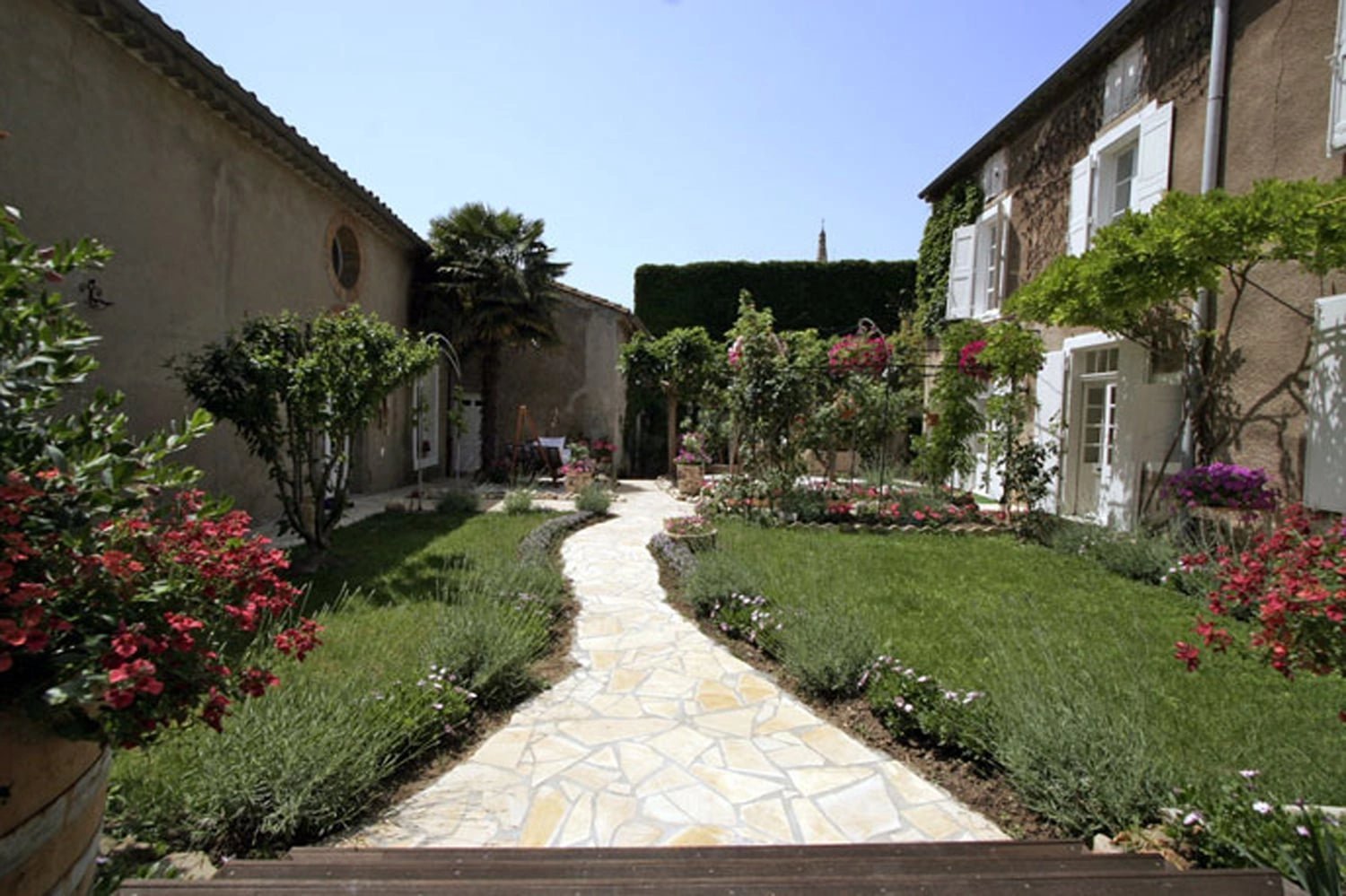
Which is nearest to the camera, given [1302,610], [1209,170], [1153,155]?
[1302,610]

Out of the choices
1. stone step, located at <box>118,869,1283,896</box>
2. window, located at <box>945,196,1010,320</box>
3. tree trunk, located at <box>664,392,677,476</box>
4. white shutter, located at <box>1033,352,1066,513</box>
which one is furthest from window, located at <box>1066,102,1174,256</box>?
tree trunk, located at <box>664,392,677,476</box>

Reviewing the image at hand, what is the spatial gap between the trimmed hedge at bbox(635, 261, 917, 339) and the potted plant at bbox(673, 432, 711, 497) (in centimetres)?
855

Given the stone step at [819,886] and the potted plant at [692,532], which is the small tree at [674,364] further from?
the stone step at [819,886]

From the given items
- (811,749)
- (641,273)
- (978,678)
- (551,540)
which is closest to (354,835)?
(811,749)

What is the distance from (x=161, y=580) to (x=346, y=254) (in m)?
10.5

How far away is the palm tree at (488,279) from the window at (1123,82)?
927cm

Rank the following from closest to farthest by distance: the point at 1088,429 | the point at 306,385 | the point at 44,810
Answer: the point at 44,810 < the point at 306,385 < the point at 1088,429

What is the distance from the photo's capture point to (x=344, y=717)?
2789 millimetres

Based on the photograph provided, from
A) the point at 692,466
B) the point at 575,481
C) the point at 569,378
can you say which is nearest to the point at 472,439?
the point at 569,378

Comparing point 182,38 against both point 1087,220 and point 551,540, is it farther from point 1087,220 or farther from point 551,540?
point 1087,220

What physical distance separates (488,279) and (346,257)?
2836 mm

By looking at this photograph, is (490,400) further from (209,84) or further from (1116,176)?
(1116,176)

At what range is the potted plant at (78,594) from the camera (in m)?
1.21

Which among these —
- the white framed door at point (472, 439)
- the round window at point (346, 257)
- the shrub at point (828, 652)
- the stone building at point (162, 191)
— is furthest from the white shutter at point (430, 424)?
the shrub at point (828, 652)
